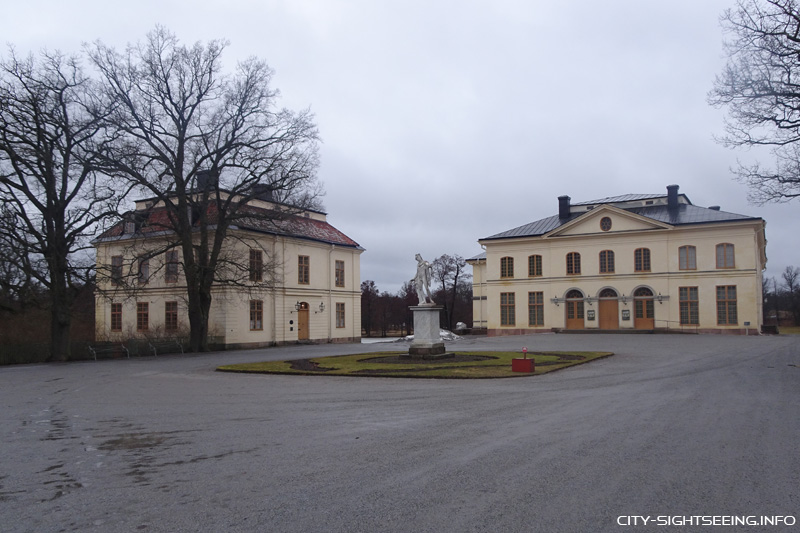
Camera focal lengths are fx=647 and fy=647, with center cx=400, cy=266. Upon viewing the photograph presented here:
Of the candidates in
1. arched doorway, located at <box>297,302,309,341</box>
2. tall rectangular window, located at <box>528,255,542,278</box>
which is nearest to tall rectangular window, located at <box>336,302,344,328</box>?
arched doorway, located at <box>297,302,309,341</box>

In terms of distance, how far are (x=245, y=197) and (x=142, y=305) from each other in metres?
13.1

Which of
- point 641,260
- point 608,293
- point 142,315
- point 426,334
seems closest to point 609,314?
point 608,293

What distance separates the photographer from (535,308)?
5219cm

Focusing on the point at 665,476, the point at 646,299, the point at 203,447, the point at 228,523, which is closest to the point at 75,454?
the point at 203,447

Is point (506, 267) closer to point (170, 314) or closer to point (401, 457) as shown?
point (170, 314)

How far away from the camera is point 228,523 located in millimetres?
5398

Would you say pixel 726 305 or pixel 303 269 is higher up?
pixel 303 269

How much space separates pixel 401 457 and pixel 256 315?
108ft

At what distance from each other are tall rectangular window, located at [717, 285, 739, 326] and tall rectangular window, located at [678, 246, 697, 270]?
94.9 inches

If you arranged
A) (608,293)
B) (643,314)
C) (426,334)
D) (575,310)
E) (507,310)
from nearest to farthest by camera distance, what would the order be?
(426,334) → (643,314) → (608,293) → (575,310) → (507,310)

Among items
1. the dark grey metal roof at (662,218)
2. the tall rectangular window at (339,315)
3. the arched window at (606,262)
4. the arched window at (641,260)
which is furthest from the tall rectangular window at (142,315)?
the arched window at (641,260)

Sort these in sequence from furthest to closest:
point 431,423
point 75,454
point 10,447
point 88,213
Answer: point 88,213 < point 431,423 < point 10,447 < point 75,454

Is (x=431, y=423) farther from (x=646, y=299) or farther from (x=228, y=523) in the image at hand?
(x=646, y=299)

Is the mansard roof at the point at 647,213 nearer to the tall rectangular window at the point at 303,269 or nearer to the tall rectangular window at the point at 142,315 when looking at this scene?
the tall rectangular window at the point at 303,269
